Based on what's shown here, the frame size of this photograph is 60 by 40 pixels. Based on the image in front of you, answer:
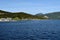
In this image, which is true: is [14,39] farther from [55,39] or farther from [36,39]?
[55,39]

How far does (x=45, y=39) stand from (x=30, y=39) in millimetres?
3202

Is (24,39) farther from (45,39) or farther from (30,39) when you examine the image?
(45,39)

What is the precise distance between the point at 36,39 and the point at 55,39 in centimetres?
406

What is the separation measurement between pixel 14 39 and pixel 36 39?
4.70 m

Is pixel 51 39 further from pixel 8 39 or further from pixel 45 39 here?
pixel 8 39

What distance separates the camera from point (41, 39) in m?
45.6

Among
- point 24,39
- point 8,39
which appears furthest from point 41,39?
point 8,39

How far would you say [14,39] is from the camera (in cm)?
4566

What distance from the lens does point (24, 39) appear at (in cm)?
4534

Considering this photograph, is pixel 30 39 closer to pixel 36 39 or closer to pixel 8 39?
pixel 36 39

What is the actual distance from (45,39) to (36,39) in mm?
1918

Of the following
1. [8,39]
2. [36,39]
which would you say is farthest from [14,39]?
[36,39]

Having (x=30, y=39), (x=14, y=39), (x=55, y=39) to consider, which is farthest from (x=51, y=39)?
(x=14, y=39)

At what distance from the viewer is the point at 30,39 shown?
45344mm
